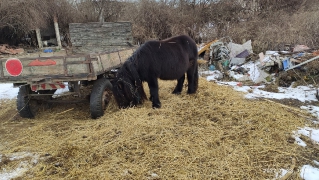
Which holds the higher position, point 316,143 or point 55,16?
point 55,16

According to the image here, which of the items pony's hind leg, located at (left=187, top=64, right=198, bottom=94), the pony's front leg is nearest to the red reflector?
the pony's front leg

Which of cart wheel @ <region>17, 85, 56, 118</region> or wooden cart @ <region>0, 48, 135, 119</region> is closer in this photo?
wooden cart @ <region>0, 48, 135, 119</region>

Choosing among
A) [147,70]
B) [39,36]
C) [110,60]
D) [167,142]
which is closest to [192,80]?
[147,70]

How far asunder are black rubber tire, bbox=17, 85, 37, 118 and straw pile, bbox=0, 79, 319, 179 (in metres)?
0.17

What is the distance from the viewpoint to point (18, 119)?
453cm

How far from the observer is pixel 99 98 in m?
4.01

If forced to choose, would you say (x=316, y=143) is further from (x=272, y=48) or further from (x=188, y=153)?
(x=272, y=48)

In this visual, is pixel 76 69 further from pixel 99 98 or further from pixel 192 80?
pixel 192 80

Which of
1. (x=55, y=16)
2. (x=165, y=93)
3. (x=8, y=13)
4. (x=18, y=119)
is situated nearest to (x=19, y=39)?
(x=8, y=13)

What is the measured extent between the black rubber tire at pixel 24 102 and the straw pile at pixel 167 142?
0.55 feet

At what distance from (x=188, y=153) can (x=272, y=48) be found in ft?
25.8

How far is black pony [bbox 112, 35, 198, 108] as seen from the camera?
4.14 m

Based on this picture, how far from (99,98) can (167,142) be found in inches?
64.7

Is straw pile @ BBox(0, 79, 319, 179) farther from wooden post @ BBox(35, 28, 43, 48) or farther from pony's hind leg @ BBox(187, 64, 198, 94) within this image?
wooden post @ BBox(35, 28, 43, 48)
